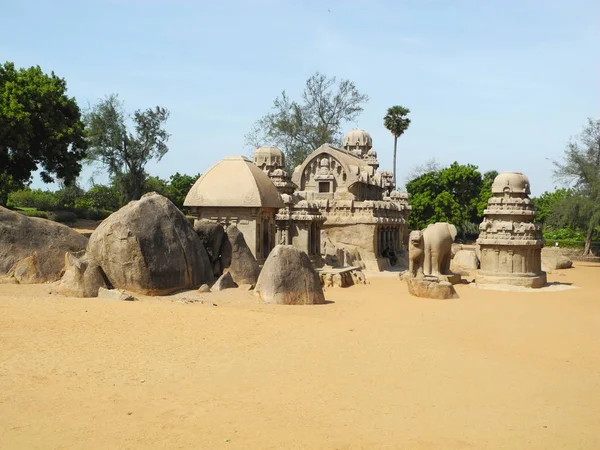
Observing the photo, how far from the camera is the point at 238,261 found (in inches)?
621

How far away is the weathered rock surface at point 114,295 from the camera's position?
11969 mm

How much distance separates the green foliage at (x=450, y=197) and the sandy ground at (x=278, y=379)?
101ft

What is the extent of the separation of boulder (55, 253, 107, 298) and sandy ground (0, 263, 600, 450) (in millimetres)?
465

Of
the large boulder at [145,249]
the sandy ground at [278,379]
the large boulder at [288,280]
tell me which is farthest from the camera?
the large boulder at [288,280]

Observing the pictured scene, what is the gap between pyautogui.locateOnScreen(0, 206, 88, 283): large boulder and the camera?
1353 cm

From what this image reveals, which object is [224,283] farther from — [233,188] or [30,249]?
[233,188]

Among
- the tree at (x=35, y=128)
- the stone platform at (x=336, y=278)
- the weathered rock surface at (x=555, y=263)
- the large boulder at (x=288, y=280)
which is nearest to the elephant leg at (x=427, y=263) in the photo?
the stone platform at (x=336, y=278)

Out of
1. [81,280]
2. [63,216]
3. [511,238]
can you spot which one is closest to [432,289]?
[511,238]

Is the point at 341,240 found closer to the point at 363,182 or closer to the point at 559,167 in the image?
the point at 363,182

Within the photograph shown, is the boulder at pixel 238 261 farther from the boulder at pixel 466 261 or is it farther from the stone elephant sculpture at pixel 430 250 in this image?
the boulder at pixel 466 261

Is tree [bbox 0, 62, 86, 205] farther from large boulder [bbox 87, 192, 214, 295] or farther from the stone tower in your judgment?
the stone tower

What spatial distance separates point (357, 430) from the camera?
6.27 metres

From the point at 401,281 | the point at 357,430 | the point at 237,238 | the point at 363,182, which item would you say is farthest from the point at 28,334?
the point at 363,182

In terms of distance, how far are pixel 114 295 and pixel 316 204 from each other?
14.7 m
